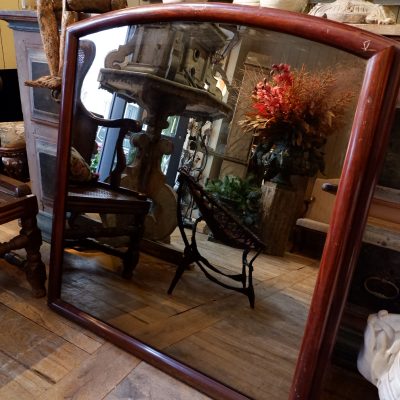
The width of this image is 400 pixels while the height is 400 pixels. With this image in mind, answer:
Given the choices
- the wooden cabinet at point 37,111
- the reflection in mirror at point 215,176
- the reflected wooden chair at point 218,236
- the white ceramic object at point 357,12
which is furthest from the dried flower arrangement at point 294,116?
the wooden cabinet at point 37,111

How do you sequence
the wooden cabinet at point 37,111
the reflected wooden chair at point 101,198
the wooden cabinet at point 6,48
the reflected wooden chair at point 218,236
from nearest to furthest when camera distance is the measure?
the reflected wooden chair at point 218,236 → the reflected wooden chair at point 101,198 → the wooden cabinet at point 37,111 → the wooden cabinet at point 6,48

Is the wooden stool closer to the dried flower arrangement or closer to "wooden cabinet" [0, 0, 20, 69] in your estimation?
the dried flower arrangement

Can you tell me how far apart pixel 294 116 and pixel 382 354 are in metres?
0.56

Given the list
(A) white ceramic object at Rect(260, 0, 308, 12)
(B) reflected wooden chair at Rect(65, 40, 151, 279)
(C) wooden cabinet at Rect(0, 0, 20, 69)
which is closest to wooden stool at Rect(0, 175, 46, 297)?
(B) reflected wooden chair at Rect(65, 40, 151, 279)

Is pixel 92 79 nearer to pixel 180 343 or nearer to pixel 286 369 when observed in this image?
pixel 180 343

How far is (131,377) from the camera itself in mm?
876

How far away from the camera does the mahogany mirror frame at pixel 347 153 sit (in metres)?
0.61

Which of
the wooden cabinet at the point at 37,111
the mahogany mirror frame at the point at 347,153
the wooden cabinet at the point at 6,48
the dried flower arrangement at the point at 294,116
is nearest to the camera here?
the mahogany mirror frame at the point at 347,153

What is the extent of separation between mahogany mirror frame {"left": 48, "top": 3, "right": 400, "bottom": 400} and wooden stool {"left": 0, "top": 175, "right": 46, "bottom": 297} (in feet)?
1.82

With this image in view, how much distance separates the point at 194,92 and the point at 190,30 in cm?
14

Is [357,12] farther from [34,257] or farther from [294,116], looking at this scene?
[34,257]

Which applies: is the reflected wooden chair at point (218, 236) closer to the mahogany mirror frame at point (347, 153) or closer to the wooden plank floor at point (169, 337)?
the wooden plank floor at point (169, 337)

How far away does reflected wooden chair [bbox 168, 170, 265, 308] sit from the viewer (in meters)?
0.86

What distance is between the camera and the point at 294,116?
2.53ft
